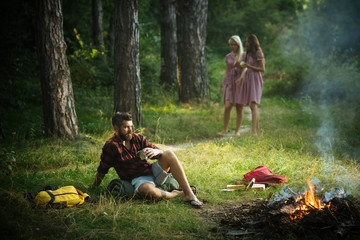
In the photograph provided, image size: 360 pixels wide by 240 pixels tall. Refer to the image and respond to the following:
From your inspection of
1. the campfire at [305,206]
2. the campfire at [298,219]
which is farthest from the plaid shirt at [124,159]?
the campfire at [305,206]

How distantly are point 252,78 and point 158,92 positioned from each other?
17.9 feet

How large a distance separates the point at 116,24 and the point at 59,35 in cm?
141

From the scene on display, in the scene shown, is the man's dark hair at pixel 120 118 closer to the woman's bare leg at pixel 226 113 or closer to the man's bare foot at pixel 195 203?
the man's bare foot at pixel 195 203

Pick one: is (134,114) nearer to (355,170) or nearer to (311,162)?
(311,162)

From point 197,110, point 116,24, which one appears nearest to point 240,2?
point 197,110

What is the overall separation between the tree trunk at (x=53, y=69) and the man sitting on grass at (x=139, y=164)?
8.80 feet

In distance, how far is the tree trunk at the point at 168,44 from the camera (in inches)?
568

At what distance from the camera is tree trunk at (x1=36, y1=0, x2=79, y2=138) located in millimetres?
6789

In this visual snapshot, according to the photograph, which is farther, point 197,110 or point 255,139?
point 197,110

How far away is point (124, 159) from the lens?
4.55 metres

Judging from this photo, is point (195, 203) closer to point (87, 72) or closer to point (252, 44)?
point (252, 44)

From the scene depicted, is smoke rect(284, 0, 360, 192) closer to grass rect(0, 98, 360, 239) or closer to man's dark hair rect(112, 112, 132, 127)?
grass rect(0, 98, 360, 239)

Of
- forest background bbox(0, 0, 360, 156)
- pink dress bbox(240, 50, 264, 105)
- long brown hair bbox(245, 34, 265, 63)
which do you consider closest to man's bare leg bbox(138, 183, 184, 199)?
forest background bbox(0, 0, 360, 156)

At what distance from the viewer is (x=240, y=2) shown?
28328mm
